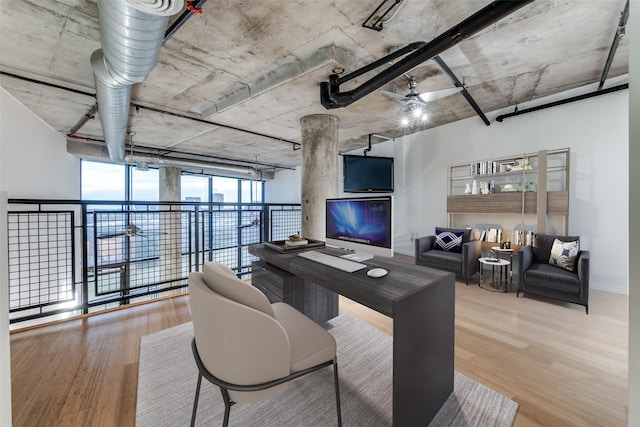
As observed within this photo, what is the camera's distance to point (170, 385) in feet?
5.78

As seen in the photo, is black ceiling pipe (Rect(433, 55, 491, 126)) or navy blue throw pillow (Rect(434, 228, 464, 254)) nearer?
black ceiling pipe (Rect(433, 55, 491, 126))

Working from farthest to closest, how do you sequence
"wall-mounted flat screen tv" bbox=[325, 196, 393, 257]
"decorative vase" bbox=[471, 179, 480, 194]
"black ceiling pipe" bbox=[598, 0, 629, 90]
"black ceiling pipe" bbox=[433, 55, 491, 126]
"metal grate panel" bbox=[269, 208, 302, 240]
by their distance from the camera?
"metal grate panel" bbox=[269, 208, 302, 240]
"decorative vase" bbox=[471, 179, 480, 194]
"black ceiling pipe" bbox=[433, 55, 491, 126]
"black ceiling pipe" bbox=[598, 0, 629, 90]
"wall-mounted flat screen tv" bbox=[325, 196, 393, 257]

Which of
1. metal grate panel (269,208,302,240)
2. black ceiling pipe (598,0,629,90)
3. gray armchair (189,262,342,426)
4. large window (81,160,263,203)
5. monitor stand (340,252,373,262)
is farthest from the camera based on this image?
large window (81,160,263,203)

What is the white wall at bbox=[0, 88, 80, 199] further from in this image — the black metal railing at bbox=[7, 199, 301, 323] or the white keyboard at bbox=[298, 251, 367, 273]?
the white keyboard at bbox=[298, 251, 367, 273]

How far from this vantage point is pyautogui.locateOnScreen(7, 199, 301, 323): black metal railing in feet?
9.82

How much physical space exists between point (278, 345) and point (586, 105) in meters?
5.28

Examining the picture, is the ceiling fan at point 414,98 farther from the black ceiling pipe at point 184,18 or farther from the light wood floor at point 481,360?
the light wood floor at point 481,360

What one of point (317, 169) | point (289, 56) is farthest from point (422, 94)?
point (317, 169)

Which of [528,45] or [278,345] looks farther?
[528,45]

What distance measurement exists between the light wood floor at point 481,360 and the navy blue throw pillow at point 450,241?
4.19 ft

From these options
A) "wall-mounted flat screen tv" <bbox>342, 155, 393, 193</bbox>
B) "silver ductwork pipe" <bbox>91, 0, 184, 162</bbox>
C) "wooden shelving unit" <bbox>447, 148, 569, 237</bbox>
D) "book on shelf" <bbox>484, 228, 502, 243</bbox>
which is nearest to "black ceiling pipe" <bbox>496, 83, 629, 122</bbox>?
"wooden shelving unit" <bbox>447, 148, 569, 237</bbox>

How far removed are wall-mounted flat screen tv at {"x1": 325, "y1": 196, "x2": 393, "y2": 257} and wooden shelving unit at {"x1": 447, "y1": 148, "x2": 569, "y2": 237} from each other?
3.40m

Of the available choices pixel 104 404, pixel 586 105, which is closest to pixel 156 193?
pixel 104 404

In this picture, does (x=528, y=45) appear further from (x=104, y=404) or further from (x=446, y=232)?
(x=104, y=404)
